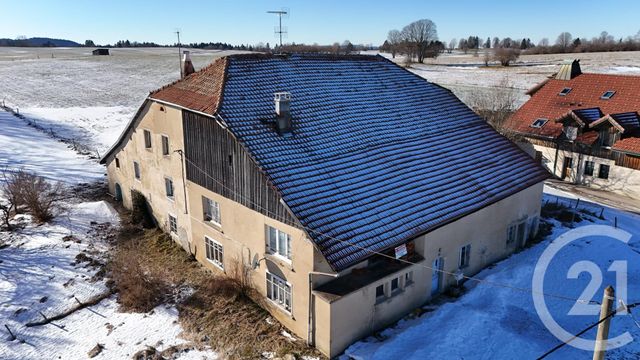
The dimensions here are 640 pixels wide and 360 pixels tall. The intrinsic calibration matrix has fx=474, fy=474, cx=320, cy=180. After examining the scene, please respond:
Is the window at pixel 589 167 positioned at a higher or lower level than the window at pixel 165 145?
lower

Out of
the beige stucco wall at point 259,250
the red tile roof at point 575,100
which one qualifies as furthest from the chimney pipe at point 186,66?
the red tile roof at point 575,100

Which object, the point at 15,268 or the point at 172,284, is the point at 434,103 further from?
the point at 15,268

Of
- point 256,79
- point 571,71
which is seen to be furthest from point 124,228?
point 571,71

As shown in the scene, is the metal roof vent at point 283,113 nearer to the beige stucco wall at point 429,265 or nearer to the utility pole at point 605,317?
the beige stucco wall at point 429,265

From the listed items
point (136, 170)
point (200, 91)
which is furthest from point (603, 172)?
point (136, 170)

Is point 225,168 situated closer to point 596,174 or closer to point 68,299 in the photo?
point 68,299

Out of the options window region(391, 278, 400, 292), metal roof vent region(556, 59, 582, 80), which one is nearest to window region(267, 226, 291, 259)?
window region(391, 278, 400, 292)

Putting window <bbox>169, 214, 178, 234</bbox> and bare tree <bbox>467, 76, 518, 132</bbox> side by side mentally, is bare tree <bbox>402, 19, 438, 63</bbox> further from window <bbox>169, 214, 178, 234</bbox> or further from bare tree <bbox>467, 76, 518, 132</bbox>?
window <bbox>169, 214, 178, 234</bbox>
